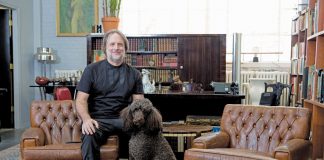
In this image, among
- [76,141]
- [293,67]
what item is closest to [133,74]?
[76,141]

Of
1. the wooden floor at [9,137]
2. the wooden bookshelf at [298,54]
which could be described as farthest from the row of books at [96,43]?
the wooden bookshelf at [298,54]

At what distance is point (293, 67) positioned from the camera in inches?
253

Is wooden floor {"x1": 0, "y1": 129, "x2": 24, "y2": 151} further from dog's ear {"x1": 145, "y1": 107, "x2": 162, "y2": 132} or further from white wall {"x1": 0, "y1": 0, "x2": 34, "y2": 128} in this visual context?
dog's ear {"x1": 145, "y1": 107, "x2": 162, "y2": 132}

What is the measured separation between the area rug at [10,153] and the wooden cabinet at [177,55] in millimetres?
1978

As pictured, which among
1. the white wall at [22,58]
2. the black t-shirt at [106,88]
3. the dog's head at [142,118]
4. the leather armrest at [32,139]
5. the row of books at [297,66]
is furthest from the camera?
the white wall at [22,58]

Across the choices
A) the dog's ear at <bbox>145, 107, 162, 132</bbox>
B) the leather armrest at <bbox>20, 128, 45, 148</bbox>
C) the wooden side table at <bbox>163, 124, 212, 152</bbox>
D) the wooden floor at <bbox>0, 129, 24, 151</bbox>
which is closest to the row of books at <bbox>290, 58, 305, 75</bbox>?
the wooden side table at <bbox>163, 124, 212, 152</bbox>

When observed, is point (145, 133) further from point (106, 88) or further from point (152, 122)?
point (106, 88)

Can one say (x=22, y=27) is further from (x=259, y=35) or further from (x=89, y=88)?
(x=259, y=35)

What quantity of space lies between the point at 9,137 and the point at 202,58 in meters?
3.31

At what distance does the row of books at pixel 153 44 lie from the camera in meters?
5.80

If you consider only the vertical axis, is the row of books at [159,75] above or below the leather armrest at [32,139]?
above

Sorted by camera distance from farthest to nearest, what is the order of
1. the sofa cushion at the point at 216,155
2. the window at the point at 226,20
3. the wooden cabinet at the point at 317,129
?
the window at the point at 226,20 → the wooden cabinet at the point at 317,129 → the sofa cushion at the point at 216,155

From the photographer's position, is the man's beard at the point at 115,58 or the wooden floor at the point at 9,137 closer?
the man's beard at the point at 115,58

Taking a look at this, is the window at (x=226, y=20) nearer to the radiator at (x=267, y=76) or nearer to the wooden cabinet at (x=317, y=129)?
the radiator at (x=267, y=76)
